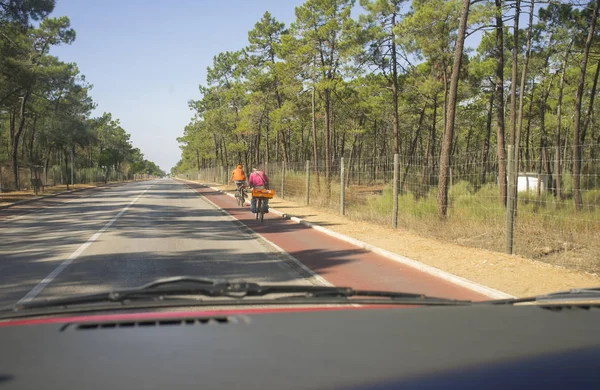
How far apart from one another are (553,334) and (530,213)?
9195 millimetres

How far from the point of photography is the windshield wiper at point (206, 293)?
3.22 metres

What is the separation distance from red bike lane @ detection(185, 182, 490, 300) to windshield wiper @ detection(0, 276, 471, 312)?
3.19 m

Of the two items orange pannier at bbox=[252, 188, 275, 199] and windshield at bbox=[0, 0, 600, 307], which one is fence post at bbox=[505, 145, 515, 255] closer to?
windshield at bbox=[0, 0, 600, 307]

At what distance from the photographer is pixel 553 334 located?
2645 millimetres

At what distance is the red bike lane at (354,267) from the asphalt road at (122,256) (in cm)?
49

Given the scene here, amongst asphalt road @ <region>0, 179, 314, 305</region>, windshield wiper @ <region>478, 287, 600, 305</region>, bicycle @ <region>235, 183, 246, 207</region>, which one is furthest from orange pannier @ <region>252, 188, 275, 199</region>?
windshield wiper @ <region>478, 287, 600, 305</region>

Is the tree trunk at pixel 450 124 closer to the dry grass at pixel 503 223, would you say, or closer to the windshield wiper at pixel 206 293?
the dry grass at pixel 503 223

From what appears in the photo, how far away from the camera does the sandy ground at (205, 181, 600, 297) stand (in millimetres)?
7227

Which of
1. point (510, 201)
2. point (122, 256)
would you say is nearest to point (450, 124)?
point (510, 201)

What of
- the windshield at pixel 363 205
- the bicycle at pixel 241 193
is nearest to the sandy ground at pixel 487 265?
the windshield at pixel 363 205

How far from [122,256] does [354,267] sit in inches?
173

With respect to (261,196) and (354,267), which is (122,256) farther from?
(261,196)

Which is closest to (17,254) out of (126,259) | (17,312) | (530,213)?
(126,259)

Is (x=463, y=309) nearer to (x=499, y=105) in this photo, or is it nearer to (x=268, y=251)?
(x=268, y=251)
